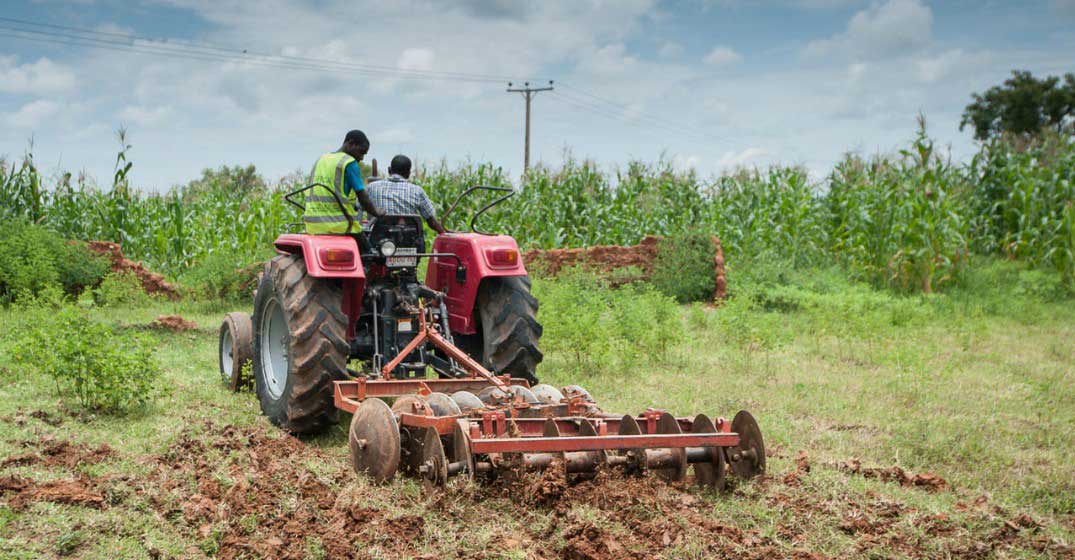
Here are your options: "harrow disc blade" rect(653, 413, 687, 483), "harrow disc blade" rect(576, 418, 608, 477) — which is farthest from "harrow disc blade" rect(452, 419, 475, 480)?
"harrow disc blade" rect(653, 413, 687, 483)

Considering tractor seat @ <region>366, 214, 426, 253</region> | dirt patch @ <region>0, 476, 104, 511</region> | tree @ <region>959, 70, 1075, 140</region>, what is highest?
tree @ <region>959, 70, 1075, 140</region>

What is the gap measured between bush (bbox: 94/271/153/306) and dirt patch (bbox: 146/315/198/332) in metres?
2.14

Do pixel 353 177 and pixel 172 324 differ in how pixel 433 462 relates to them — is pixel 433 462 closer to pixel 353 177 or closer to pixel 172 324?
pixel 353 177

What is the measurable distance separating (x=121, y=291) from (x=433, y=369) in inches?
322

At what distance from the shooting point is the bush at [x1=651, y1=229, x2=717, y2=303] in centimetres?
1357

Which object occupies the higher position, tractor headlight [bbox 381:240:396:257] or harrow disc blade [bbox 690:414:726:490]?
tractor headlight [bbox 381:240:396:257]

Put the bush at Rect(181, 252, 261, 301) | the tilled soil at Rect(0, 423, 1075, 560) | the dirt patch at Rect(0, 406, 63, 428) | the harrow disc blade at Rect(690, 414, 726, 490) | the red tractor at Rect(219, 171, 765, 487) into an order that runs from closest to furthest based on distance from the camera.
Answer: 1. the tilled soil at Rect(0, 423, 1075, 560)
2. the red tractor at Rect(219, 171, 765, 487)
3. the harrow disc blade at Rect(690, 414, 726, 490)
4. the dirt patch at Rect(0, 406, 63, 428)
5. the bush at Rect(181, 252, 261, 301)

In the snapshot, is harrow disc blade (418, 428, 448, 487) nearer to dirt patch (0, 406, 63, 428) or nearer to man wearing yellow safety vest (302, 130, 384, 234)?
man wearing yellow safety vest (302, 130, 384, 234)

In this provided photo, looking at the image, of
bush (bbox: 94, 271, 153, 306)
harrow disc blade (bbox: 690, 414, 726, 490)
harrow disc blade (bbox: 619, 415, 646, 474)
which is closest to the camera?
harrow disc blade (bbox: 619, 415, 646, 474)

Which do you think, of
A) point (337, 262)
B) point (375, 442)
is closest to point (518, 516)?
point (375, 442)

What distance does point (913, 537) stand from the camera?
156 inches

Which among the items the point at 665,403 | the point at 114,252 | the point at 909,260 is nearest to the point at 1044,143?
the point at 909,260

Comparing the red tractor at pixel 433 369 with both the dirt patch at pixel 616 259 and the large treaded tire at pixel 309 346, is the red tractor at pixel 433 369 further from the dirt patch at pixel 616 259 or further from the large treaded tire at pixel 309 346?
the dirt patch at pixel 616 259

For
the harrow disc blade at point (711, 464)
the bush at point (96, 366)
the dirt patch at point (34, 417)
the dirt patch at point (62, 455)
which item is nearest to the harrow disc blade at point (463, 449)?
the harrow disc blade at point (711, 464)
